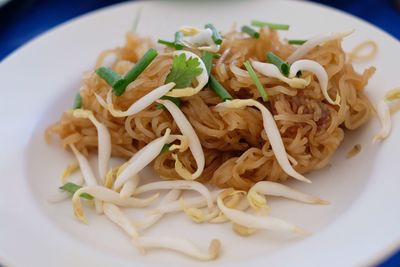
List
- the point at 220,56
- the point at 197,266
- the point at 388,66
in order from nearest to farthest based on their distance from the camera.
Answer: the point at 197,266
the point at 220,56
the point at 388,66

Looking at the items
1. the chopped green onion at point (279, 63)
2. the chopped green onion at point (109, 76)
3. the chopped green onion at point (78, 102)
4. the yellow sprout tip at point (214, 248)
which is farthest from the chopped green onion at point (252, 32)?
the yellow sprout tip at point (214, 248)

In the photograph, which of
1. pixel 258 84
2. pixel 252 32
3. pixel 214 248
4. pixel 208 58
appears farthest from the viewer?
pixel 252 32

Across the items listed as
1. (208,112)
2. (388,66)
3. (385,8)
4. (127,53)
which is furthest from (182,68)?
(385,8)

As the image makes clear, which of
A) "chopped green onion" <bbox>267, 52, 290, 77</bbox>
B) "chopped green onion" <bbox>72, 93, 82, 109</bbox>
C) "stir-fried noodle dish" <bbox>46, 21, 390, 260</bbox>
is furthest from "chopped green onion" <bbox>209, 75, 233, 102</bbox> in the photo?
"chopped green onion" <bbox>72, 93, 82, 109</bbox>

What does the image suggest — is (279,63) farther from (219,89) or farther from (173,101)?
(173,101)

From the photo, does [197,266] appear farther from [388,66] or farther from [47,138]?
[388,66]

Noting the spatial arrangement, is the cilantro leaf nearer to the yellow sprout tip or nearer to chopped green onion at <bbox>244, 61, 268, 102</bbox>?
chopped green onion at <bbox>244, 61, 268, 102</bbox>

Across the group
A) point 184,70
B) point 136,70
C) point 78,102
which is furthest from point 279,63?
point 78,102
